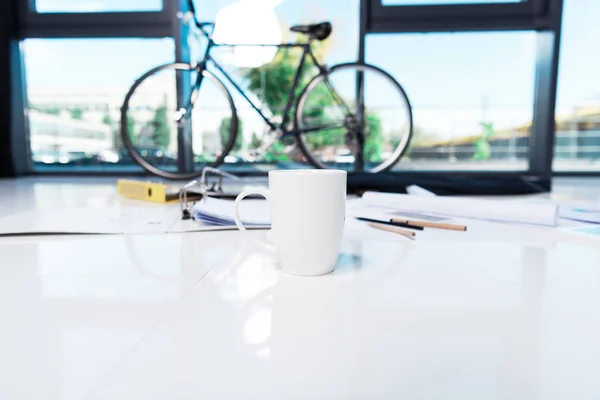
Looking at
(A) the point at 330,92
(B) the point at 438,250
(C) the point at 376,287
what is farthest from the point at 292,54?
(C) the point at 376,287

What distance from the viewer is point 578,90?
2.08 metres

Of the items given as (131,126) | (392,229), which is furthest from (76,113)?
(392,229)

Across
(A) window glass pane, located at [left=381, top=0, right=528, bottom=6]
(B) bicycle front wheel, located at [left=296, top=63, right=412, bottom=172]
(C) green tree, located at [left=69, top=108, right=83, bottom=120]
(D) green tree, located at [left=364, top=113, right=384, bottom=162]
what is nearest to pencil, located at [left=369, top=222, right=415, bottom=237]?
(B) bicycle front wheel, located at [left=296, top=63, right=412, bottom=172]

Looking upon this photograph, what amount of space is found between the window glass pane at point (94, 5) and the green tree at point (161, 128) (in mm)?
549

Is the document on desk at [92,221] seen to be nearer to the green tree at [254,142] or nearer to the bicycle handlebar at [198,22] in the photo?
the green tree at [254,142]

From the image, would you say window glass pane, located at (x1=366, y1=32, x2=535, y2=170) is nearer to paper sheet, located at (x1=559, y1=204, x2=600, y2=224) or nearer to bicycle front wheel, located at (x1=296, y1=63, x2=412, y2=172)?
bicycle front wheel, located at (x1=296, y1=63, x2=412, y2=172)

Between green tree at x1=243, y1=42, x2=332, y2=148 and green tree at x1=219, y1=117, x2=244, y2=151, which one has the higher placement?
green tree at x1=243, y1=42, x2=332, y2=148

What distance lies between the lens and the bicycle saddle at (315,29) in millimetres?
1761

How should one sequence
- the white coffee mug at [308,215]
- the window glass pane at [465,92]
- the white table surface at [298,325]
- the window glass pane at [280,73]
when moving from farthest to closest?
1. the window glass pane at [465,92]
2. the window glass pane at [280,73]
3. the white coffee mug at [308,215]
4. the white table surface at [298,325]

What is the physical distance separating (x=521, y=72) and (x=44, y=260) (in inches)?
93.9

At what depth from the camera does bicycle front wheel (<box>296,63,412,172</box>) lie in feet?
6.33

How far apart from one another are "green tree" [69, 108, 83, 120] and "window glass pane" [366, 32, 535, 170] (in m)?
1.76

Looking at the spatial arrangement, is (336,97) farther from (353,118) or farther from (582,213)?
(582,213)

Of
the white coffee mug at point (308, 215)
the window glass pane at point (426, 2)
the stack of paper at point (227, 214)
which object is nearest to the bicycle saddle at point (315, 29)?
the window glass pane at point (426, 2)
